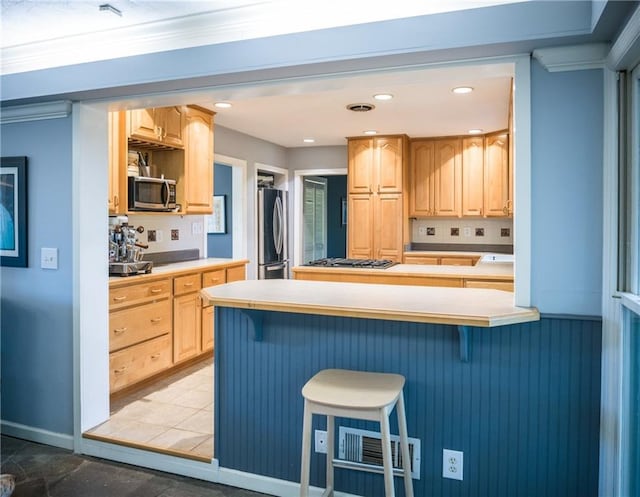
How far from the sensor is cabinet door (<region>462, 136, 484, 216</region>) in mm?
5789

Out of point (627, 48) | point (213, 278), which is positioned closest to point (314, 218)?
point (213, 278)

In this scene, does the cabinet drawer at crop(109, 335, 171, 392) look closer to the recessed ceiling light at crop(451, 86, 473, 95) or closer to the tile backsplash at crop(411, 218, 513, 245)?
the recessed ceiling light at crop(451, 86, 473, 95)

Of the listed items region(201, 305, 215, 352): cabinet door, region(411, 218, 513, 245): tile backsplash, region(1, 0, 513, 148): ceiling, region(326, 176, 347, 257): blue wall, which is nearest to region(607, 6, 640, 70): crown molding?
region(1, 0, 513, 148): ceiling

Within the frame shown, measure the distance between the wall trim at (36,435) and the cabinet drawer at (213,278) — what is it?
161cm

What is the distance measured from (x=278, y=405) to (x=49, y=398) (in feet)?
4.80

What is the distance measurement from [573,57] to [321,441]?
6.29 ft

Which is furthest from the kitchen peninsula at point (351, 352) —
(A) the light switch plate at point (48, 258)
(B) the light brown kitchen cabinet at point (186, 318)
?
(B) the light brown kitchen cabinet at point (186, 318)

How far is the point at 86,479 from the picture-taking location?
8.13 feet

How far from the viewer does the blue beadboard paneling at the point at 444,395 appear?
6.40 ft

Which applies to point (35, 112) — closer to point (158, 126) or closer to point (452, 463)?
point (158, 126)

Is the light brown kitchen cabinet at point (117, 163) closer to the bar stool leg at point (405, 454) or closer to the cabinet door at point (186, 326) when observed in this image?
the cabinet door at point (186, 326)

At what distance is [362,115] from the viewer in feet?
15.4

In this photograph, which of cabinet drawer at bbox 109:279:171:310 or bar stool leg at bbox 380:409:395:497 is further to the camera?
cabinet drawer at bbox 109:279:171:310

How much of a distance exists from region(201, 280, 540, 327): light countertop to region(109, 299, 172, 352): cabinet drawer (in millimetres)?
1125
